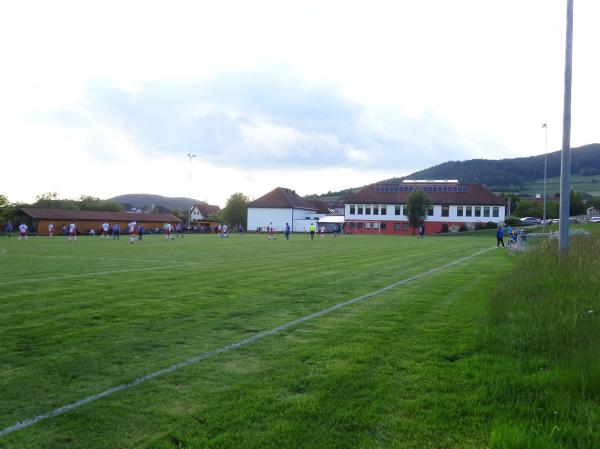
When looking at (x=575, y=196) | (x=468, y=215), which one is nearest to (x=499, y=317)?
(x=468, y=215)

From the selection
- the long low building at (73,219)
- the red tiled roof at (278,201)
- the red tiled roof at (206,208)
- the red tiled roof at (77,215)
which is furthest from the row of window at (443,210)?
the red tiled roof at (206,208)

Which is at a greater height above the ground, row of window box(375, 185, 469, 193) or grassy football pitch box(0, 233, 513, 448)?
row of window box(375, 185, 469, 193)

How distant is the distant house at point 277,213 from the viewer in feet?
339

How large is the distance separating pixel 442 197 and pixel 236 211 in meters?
45.5

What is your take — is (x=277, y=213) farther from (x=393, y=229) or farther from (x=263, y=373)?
(x=263, y=373)

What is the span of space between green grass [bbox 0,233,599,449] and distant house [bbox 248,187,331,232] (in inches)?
3620

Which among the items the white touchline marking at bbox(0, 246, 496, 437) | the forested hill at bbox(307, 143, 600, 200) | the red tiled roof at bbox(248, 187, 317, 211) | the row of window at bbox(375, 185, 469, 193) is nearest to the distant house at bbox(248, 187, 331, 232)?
the red tiled roof at bbox(248, 187, 317, 211)

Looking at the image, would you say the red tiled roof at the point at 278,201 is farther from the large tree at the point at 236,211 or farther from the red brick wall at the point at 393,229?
the red brick wall at the point at 393,229

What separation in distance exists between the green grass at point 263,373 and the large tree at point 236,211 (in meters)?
104

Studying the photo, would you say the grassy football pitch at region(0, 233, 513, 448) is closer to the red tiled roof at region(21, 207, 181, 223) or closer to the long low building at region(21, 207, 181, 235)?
the long low building at region(21, 207, 181, 235)

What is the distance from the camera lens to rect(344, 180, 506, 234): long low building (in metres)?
88.0

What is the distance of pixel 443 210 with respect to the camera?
90.6 meters

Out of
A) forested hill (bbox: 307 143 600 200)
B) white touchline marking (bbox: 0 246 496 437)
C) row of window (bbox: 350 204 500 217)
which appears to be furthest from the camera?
forested hill (bbox: 307 143 600 200)

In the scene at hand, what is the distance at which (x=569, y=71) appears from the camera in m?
13.7
